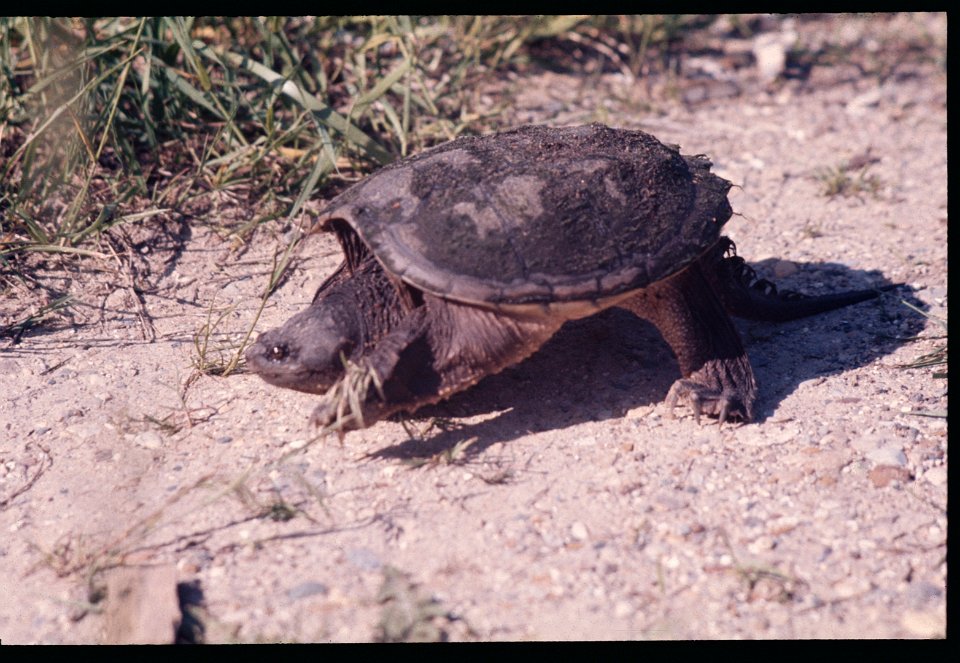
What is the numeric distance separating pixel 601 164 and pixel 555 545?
3.83 feet

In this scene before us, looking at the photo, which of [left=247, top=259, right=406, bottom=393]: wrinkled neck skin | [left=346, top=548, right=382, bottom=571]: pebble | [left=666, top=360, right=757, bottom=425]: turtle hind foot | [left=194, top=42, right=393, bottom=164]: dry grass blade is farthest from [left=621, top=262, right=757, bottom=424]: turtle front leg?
[left=194, top=42, right=393, bottom=164]: dry grass blade

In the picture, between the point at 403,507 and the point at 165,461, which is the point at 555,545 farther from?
the point at 165,461

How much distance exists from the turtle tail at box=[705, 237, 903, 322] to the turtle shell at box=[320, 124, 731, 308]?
12.7 inches

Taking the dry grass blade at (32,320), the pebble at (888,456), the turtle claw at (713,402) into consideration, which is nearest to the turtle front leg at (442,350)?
the turtle claw at (713,402)

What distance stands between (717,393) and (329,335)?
3.95 feet

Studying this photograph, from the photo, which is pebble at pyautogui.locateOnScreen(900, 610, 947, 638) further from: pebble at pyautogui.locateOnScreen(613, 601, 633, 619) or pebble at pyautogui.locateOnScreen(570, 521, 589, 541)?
pebble at pyautogui.locateOnScreen(570, 521, 589, 541)

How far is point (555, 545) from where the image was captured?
2.36 m

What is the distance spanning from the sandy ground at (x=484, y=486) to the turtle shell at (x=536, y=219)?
491mm

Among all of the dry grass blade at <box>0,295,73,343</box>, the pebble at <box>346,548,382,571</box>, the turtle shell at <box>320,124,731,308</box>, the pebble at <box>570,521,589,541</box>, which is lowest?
the pebble at <box>570,521,589,541</box>

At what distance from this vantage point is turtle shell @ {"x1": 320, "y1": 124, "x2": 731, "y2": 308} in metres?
2.64

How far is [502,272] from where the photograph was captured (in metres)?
2.63

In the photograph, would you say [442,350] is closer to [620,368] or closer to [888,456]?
[620,368]

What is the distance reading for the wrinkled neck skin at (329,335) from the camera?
276 centimetres

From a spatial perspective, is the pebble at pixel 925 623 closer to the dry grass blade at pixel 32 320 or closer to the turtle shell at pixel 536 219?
the turtle shell at pixel 536 219
